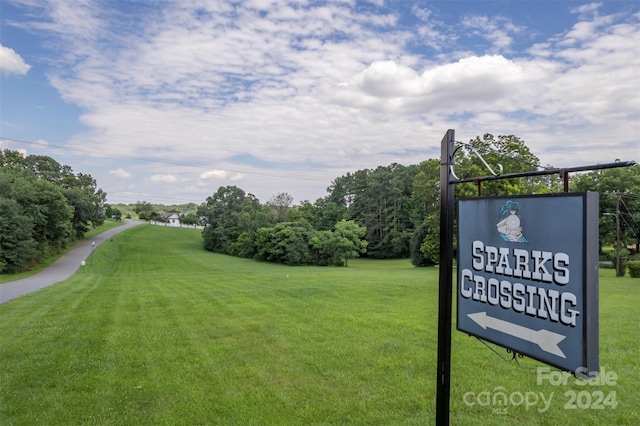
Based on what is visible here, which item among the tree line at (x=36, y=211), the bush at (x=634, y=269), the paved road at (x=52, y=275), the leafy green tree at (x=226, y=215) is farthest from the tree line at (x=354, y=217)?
the paved road at (x=52, y=275)

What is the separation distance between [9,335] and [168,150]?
20.8 meters

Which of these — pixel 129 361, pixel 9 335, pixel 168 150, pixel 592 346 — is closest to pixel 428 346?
pixel 592 346

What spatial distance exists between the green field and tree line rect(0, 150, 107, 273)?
18.2 m

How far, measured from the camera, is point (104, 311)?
8758mm

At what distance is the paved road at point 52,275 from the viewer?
14456 millimetres

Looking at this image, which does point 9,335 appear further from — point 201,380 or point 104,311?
point 201,380

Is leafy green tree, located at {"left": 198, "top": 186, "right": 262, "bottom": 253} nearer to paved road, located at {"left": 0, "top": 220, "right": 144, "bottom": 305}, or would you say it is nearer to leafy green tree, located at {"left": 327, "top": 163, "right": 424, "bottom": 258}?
paved road, located at {"left": 0, "top": 220, "right": 144, "bottom": 305}

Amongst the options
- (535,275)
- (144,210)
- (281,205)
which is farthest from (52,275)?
(144,210)

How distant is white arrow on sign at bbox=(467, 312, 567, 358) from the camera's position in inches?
81.4

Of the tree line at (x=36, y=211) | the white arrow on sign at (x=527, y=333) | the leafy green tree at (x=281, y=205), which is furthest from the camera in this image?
the leafy green tree at (x=281, y=205)

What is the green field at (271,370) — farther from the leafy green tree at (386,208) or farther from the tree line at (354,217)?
the leafy green tree at (386,208)

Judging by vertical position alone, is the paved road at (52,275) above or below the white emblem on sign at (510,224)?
below

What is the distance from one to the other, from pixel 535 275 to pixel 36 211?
32.0 meters

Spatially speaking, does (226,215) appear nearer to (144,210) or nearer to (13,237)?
(13,237)
